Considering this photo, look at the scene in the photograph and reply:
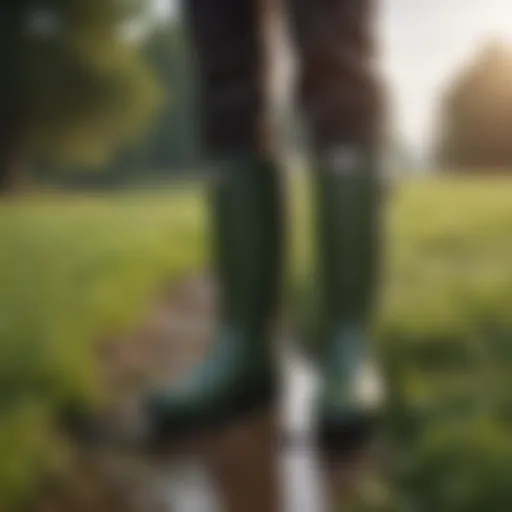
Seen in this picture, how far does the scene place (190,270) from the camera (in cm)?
66

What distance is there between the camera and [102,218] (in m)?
0.64

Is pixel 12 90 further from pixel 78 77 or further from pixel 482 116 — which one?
pixel 482 116

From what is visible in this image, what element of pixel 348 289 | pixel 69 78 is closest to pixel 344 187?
pixel 348 289

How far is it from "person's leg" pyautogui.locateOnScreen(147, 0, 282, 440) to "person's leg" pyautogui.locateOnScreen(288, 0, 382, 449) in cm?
3

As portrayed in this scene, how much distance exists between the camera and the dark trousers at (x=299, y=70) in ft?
1.91

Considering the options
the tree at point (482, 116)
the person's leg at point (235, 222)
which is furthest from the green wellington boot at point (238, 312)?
the tree at point (482, 116)

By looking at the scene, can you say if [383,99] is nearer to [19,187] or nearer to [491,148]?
[491,148]

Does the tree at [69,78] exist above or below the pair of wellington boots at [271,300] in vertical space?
above

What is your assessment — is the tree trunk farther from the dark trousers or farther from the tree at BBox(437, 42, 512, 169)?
the tree at BBox(437, 42, 512, 169)

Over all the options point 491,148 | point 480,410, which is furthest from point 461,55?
point 480,410

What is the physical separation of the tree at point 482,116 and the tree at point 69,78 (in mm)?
166

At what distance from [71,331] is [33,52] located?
6.3 inches

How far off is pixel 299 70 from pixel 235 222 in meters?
0.10

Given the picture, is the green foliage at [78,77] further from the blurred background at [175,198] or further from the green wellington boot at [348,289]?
the green wellington boot at [348,289]
